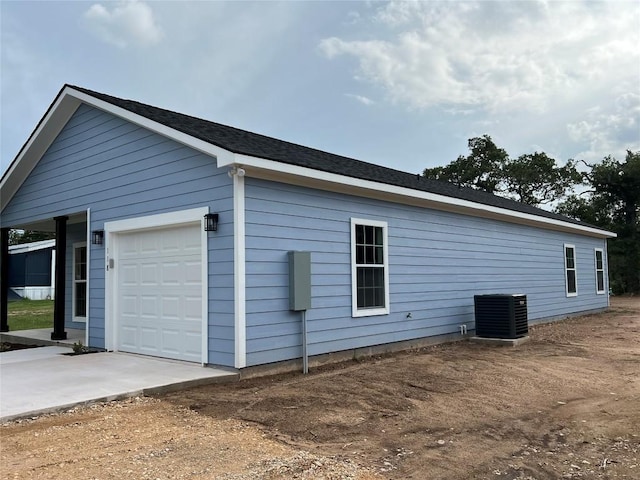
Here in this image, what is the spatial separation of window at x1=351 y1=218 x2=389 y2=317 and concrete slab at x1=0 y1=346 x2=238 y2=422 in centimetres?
266

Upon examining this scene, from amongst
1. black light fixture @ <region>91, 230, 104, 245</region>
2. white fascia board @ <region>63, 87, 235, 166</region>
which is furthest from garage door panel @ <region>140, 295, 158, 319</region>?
white fascia board @ <region>63, 87, 235, 166</region>

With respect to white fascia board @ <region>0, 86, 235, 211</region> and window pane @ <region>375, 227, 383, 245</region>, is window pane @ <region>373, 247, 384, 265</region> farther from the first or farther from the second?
white fascia board @ <region>0, 86, 235, 211</region>

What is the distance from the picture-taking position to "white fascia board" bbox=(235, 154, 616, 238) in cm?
652

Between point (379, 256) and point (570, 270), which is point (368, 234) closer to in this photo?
point (379, 256)

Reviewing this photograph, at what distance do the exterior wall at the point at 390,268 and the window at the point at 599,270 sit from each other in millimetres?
4777

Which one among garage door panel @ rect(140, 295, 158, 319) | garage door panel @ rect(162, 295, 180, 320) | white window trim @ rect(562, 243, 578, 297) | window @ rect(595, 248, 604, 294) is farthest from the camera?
window @ rect(595, 248, 604, 294)

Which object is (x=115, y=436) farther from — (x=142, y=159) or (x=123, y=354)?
(x=142, y=159)

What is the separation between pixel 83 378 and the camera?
603 centimetres

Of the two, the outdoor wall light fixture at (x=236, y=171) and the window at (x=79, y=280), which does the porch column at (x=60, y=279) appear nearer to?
the window at (x=79, y=280)

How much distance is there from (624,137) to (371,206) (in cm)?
2442

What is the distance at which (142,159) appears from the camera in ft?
26.1

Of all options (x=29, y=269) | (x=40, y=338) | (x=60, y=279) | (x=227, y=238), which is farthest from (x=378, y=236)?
(x=29, y=269)

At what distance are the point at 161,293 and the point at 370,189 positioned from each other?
146 inches

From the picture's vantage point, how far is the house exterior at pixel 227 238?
658cm
